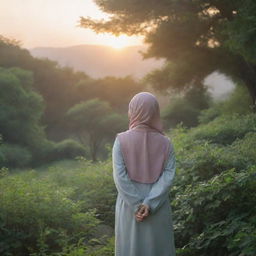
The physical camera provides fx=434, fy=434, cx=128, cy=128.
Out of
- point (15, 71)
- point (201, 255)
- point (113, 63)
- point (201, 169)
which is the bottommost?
point (201, 255)

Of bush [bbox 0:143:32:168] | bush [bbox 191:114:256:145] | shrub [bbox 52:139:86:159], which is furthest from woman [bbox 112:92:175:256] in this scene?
shrub [bbox 52:139:86:159]

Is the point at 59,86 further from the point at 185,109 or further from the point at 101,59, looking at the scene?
the point at 101,59

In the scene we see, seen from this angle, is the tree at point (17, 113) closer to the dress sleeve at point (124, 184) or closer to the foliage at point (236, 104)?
the foliage at point (236, 104)

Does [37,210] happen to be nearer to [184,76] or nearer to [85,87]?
[184,76]

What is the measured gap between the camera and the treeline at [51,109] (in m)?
21.4

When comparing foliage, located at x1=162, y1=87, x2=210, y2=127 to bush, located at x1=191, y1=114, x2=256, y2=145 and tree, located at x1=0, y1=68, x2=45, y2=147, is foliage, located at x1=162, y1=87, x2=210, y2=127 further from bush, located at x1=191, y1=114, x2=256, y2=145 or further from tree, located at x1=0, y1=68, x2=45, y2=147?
bush, located at x1=191, y1=114, x2=256, y2=145

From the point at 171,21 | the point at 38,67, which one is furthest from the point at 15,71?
the point at 171,21

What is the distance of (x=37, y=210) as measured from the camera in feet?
16.4

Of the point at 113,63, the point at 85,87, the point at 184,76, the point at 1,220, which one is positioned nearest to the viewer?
the point at 1,220

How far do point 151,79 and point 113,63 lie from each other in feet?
116

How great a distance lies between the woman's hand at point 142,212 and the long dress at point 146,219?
0.03 meters

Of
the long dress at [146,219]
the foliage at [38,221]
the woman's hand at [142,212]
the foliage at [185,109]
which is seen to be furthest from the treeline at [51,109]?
the woman's hand at [142,212]

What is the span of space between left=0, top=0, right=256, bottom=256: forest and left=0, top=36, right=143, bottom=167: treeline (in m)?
0.08

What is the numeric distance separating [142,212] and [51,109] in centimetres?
3048
